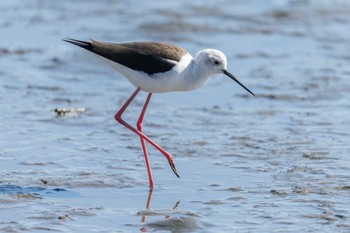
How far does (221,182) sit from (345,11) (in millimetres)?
7919

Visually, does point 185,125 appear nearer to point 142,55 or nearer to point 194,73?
point 194,73

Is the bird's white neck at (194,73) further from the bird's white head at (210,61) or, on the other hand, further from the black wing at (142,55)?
the black wing at (142,55)

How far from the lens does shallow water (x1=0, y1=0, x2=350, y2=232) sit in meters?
7.59

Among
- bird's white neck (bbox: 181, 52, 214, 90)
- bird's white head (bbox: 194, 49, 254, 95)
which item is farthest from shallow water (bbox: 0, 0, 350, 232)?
bird's white head (bbox: 194, 49, 254, 95)

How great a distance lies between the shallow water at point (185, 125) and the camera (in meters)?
7.59

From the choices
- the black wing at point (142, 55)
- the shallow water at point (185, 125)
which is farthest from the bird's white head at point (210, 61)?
the shallow water at point (185, 125)

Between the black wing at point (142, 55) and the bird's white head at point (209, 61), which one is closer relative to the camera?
the black wing at point (142, 55)

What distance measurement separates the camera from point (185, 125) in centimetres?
1036

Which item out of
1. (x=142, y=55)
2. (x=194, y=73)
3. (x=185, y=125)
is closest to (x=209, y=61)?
(x=194, y=73)

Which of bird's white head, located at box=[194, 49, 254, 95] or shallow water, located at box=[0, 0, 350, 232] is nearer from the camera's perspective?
shallow water, located at box=[0, 0, 350, 232]

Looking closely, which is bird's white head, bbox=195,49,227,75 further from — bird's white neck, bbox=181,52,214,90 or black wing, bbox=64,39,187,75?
black wing, bbox=64,39,187,75

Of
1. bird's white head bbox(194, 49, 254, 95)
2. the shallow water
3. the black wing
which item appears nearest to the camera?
the shallow water

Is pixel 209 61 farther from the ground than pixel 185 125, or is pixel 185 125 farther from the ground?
pixel 209 61

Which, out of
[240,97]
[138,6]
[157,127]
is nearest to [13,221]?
[157,127]
